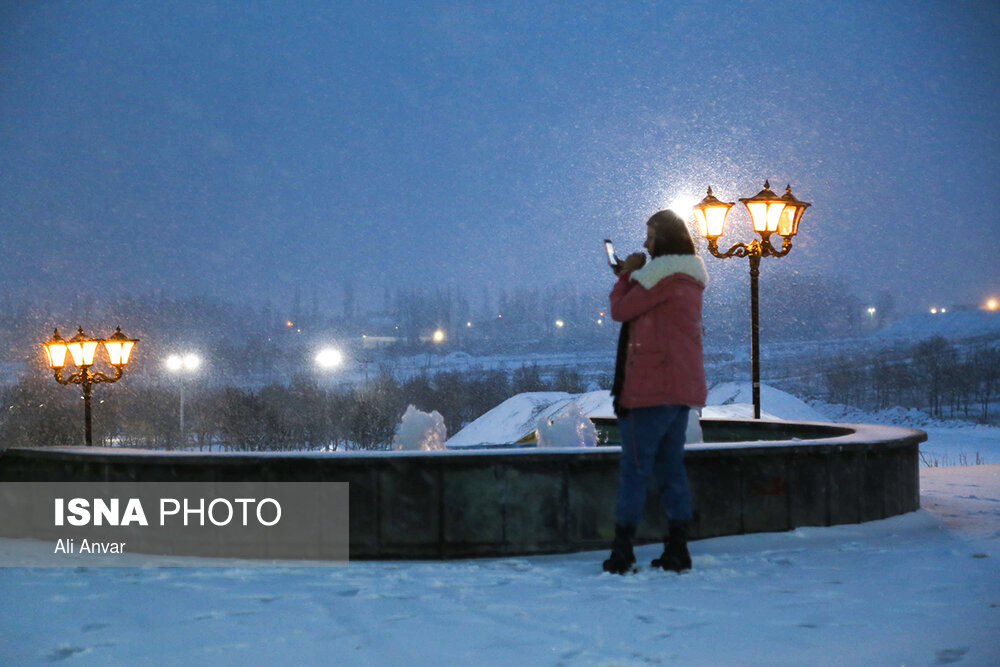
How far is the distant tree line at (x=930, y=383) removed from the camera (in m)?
67.6

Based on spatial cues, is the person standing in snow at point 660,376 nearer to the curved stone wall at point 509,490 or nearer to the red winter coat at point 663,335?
the red winter coat at point 663,335

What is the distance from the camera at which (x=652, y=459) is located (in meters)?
4.88

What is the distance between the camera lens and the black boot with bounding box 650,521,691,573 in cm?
489

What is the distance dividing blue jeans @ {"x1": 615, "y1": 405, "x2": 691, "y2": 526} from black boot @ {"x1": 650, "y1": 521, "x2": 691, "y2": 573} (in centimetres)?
6

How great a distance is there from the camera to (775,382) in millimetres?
79875

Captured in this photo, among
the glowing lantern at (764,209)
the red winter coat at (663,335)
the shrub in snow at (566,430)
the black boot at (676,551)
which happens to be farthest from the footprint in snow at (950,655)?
the glowing lantern at (764,209)

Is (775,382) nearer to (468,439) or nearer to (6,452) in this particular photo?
(468,439)

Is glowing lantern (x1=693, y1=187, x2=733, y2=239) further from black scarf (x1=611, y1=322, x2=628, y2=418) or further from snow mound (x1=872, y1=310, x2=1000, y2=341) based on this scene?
snow mound (x1=872, y1=310, x2=1000, y2=341)

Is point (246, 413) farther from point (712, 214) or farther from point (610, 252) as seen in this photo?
point (610, 252)

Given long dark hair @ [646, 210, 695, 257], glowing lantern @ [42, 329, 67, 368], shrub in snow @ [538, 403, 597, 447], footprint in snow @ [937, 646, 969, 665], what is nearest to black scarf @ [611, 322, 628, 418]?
long dark hair @ [646, 210, 695, 257]

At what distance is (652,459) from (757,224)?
21.7ft

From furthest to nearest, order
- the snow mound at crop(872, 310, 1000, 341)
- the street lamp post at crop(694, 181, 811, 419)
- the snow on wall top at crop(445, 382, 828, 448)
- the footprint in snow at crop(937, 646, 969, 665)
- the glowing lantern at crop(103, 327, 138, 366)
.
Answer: the snow mound at crop(872, 310, 1000, 341) → the snow on wall top at crop(445, 382, 828, 448) → the glowing lantern at crop(103, 327, 138, 366) → the street lamp post at crop(694, 181, 811, 419) → the footprint in snow at crop(937, 646, 969, 665)

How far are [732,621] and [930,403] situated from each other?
241 feet
